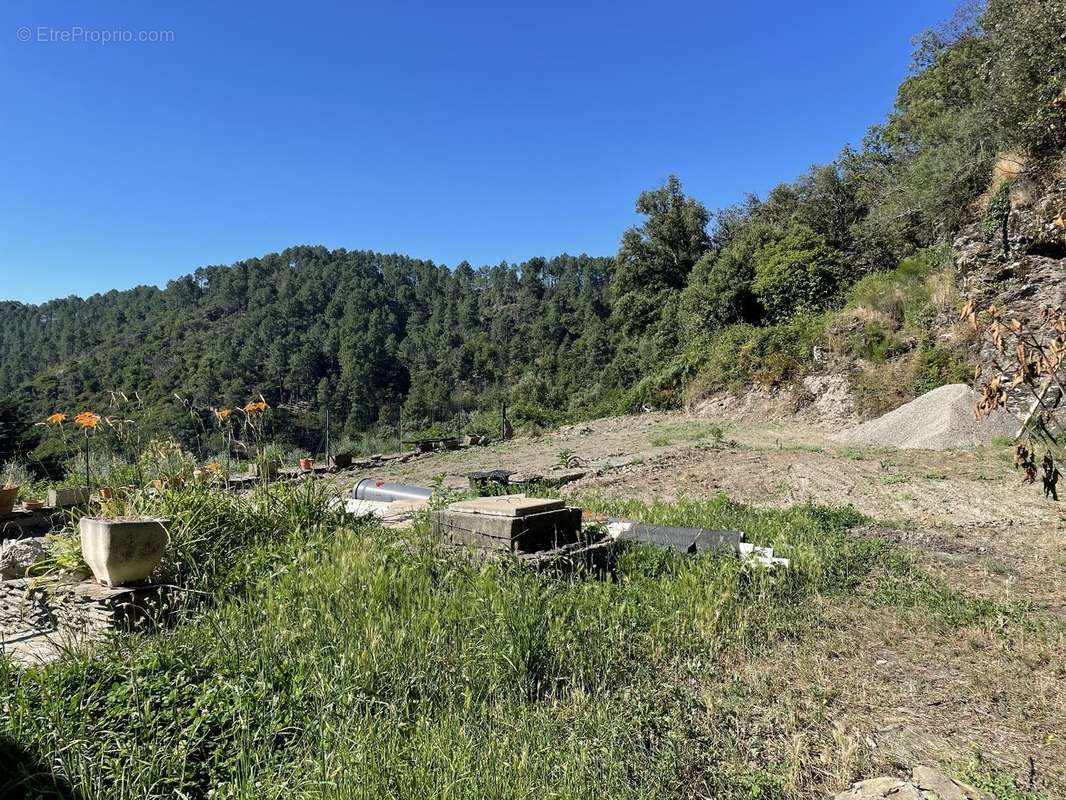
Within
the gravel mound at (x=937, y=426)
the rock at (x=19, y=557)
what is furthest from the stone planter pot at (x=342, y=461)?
the gravel mound at (x=937, y=426)

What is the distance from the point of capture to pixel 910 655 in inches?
123

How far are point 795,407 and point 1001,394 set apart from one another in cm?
1452

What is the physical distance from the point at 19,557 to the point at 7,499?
9.92ft

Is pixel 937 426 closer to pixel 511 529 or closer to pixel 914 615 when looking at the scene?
pixel 914 615

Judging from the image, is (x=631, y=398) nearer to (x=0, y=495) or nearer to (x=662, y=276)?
(x=662, y=276)

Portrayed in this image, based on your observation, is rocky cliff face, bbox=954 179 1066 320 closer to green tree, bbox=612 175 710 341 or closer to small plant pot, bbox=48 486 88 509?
small plant pot, bbox=48 486 88 509

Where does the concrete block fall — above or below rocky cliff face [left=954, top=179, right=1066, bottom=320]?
below

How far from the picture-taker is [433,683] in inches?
98.5

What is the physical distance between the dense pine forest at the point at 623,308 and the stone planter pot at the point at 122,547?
5.16 feet

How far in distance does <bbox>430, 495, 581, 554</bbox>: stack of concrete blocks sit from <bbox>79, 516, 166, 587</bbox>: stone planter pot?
1.94 m

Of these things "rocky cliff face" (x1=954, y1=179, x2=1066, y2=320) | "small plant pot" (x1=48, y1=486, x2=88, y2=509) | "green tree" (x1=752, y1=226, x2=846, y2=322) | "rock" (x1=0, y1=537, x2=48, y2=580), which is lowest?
"rock" (x1=0, y1=537, x2=48, y2=580)

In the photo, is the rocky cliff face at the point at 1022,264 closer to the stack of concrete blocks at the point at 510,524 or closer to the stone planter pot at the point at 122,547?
the stack of concrete blocks at the point at 510,524

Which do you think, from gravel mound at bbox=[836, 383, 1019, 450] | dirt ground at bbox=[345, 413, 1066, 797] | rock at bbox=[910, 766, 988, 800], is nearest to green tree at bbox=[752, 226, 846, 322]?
gravel mound at bbox=[836, 383, 1019, 450]

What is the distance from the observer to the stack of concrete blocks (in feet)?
14.0
